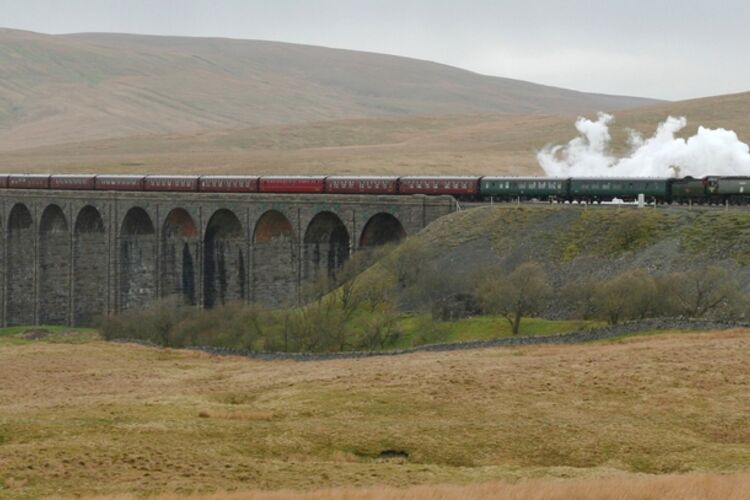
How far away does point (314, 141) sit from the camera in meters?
197

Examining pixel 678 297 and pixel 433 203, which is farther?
pixel 433 203

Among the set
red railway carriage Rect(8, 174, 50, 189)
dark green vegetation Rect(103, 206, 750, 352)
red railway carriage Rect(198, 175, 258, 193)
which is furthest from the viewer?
red railway carriage Rect(8, 174, 50, 189)

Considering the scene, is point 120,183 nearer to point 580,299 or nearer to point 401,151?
point 580,299

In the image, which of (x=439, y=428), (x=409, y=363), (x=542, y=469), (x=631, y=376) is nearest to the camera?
(x=542, y=469)

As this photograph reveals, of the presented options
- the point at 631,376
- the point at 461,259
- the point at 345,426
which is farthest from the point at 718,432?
the point at 461,259

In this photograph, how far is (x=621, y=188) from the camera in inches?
2525

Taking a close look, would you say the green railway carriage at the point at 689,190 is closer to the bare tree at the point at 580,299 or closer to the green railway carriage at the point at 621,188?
the green railway carriage at the point at 621,188

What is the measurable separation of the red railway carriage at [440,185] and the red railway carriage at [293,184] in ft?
19.3

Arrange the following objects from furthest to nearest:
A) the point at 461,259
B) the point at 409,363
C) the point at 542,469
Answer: the point at 461,259 → the point at 409,363 → the point at 542,469

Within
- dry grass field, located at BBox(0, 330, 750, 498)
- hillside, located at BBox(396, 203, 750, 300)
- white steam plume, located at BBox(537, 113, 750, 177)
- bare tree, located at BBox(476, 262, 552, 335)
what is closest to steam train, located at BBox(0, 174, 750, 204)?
hillside, located at BBox(396, 203, 750, 300)

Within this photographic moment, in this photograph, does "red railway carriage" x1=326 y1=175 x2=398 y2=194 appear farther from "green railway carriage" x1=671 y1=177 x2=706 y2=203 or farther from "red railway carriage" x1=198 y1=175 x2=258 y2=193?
"green railway carriage" x1=671 y1=177 x2=706 y2=203

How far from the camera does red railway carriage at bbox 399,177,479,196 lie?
68812 mm

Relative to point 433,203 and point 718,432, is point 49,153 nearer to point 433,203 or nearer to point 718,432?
point 433,203

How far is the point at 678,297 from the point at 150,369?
1996cm
